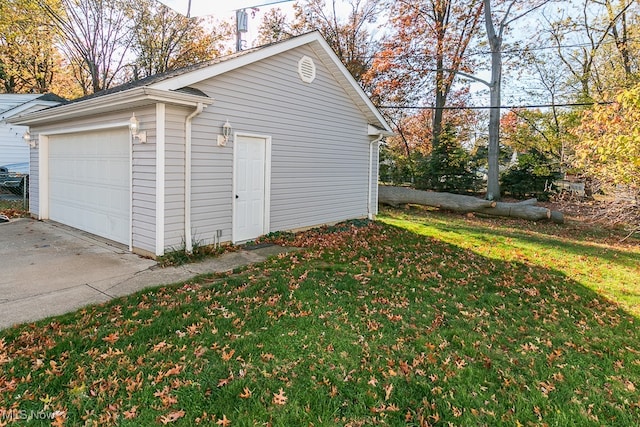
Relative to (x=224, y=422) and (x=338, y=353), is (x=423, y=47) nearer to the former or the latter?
(x=338, y=353)

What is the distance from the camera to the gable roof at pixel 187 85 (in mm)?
5382

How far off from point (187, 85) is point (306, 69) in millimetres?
3195

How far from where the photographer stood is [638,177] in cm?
738

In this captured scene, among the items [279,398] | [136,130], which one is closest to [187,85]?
[136,130]

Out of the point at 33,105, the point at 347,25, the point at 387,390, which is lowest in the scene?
the point at 387,390

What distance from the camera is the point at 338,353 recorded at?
3.14m

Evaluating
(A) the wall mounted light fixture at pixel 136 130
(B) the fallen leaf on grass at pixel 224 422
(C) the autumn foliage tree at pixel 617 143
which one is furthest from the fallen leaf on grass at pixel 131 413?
(C) the autumn foliage tree at pixel 617 143

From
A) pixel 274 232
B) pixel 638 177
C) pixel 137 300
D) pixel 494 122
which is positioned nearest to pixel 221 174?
pixel 274 232

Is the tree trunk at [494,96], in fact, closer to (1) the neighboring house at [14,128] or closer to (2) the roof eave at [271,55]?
(2) the roof eave at [271,55]

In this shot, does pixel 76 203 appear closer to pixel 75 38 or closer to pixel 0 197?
pixel 0 197

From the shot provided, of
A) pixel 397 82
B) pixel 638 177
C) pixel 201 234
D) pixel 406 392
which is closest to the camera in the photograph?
pixel 406 392

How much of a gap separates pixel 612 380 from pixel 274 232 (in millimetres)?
5908

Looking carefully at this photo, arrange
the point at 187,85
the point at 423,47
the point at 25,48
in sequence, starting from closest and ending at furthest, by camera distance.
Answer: the point at 187,85 < the point at 423,47 < the point at 25,48

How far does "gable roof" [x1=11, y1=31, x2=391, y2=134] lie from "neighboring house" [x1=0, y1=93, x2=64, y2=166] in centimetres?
704
